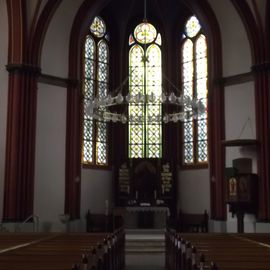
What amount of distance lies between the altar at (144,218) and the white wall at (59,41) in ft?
20.3

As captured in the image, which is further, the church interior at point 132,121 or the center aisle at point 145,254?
the church interior at point 132,121

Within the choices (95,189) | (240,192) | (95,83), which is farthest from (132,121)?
(95,83)

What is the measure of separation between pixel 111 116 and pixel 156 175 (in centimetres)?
728

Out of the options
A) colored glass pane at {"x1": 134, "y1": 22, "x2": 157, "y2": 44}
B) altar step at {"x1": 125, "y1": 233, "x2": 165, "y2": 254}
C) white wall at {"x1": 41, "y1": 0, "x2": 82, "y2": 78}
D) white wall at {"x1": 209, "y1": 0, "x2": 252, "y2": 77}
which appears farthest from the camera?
colored glass pane at {"x1": 134, "y1": 22, "x2": 157, "y2": 44}

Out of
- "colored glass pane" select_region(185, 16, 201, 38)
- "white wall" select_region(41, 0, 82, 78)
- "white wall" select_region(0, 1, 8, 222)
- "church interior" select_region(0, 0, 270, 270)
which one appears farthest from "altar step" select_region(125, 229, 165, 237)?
"colored glass pane" select_region(185, 16, 201, 38)

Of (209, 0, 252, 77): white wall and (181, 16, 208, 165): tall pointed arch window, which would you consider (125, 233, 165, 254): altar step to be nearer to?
(181, 16, 208, 165): tall pointed arch window

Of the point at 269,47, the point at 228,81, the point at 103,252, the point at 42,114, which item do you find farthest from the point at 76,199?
the point at 103,252

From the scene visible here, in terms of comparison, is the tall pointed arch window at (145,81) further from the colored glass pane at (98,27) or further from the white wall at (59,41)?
the white wall at (59,41)

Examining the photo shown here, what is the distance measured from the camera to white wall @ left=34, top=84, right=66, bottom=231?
19391 millimetres

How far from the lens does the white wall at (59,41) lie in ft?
66.5

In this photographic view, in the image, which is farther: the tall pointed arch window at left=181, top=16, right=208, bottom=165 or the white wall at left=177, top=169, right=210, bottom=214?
the tall pointed arch window at left=181, top=16, right=208, bottom=165

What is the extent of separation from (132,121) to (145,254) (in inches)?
158

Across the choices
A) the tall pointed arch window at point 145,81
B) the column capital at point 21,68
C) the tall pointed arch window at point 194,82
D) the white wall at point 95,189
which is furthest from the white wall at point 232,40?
the column capital at point 21,68

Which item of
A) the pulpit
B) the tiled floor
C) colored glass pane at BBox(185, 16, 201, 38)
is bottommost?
the tiled floor
